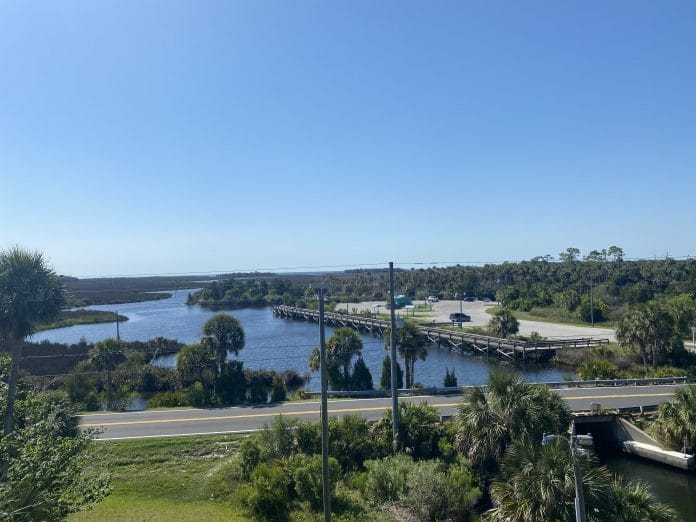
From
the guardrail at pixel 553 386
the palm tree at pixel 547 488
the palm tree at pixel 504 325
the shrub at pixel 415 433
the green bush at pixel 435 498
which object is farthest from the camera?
the palm tree at pixel 504 325

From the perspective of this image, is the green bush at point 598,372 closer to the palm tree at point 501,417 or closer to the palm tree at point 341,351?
the palm tree at point 341,351

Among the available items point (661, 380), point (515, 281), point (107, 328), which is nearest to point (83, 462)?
point (661, 380)

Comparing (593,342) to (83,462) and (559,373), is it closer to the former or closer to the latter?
(559,373)

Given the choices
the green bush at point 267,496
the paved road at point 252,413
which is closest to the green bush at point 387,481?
the green bush at point 267,496

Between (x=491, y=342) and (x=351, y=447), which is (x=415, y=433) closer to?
(x=351, y=447)

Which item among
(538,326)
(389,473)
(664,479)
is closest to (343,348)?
(389,473)

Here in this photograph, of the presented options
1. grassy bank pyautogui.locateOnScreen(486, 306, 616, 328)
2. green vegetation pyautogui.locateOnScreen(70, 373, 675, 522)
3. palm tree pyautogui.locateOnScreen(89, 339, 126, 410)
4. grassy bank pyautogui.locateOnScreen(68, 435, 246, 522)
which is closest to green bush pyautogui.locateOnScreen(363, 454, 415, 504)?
green vegetation pyautogui.locateOnScreen(70, 373, 675, 522)
